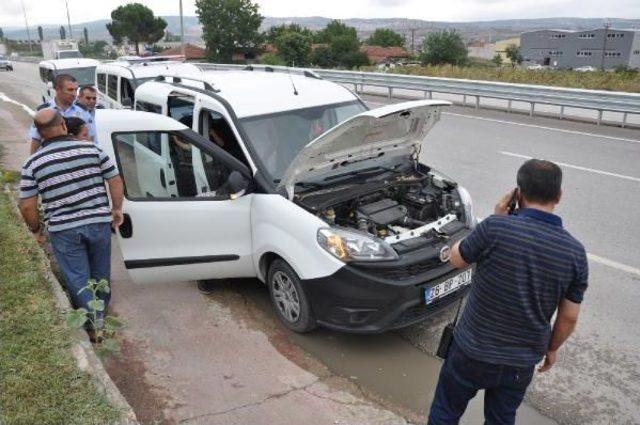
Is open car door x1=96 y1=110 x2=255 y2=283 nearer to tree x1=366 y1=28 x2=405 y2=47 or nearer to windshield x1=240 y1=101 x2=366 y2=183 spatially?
windshield x1=240 y1=101 x2=366 y2=183

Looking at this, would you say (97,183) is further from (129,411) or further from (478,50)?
(478,50)

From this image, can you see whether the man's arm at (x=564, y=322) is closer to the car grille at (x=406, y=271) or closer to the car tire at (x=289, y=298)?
the car grille at (x=406, y=271)

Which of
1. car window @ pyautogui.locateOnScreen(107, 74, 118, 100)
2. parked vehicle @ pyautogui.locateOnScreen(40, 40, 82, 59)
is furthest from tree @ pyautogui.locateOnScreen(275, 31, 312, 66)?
car window @ pyautogui.locateOnScreen(107, 74, 118, 100)

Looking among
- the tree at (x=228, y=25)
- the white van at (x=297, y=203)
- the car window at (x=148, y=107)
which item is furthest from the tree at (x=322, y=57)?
the white van at (x=297, y=203)

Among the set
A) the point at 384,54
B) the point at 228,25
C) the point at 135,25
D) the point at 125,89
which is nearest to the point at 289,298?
the point at 125,89

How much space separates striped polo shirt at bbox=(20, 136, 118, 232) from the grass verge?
65 cm

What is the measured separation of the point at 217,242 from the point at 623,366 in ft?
10.2

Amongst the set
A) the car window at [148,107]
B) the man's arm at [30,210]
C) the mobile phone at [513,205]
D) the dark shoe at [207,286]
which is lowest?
→ the dark shoe at [207,286]

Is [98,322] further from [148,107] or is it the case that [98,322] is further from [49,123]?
[148,107]

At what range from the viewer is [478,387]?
2.53m

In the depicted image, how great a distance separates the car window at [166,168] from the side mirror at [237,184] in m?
0.10

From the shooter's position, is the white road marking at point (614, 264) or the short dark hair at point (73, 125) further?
the white road marking at point (614, 264)

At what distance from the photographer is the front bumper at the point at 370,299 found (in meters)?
3.56

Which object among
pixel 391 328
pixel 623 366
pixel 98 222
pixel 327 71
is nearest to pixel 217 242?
Result: pixel 98 222
